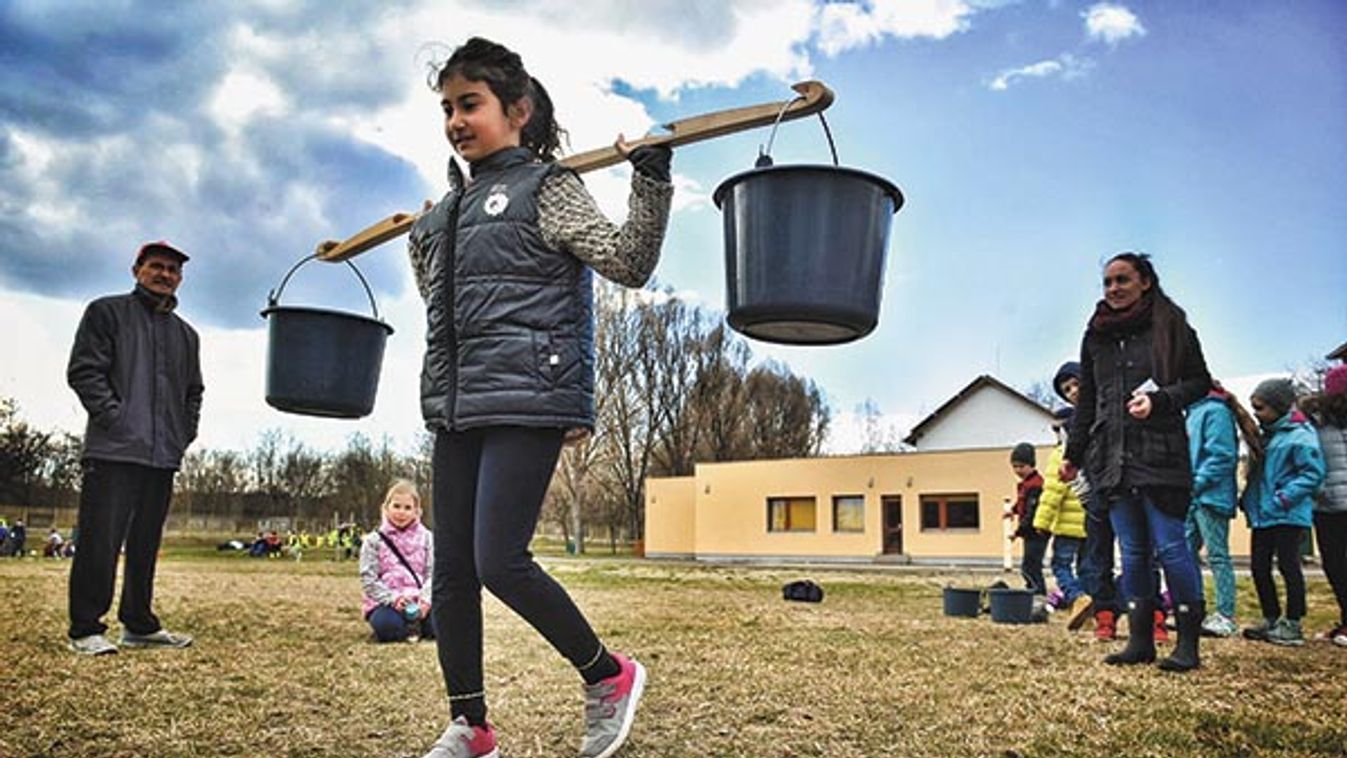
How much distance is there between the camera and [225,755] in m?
2.80

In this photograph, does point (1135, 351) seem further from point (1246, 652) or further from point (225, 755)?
point (225, 755)

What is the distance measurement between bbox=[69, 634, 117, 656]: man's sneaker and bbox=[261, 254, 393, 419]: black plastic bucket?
4.44 ft

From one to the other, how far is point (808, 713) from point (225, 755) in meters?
1.77

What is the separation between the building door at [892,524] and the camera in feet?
103

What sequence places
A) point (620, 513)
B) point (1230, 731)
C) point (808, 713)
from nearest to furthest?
point (1230, 731)
point (808, 713)
point (620, 513)

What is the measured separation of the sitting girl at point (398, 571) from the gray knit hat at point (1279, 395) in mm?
5175

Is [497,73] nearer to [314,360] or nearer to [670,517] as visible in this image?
[314,360]

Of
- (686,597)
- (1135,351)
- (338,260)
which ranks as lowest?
(686,597)

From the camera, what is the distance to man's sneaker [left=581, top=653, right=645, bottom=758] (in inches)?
107

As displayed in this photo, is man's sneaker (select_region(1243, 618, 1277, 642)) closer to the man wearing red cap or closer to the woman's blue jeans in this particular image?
the woman's blue jeans

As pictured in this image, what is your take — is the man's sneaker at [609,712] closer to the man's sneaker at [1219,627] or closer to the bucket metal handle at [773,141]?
the bucket metal handle at [773,141]

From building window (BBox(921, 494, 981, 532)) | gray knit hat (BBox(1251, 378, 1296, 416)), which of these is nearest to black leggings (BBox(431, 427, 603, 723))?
gray knit hat (BBox(1251, 378, 1296, 416))

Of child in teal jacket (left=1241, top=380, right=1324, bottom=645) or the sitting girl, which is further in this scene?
child in teal jacket (left=1241, top=380, right=1324, bottom=645)

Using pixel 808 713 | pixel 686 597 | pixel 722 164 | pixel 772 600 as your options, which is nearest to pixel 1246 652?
pixel 808 713
